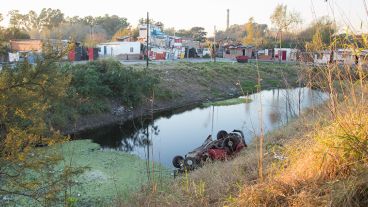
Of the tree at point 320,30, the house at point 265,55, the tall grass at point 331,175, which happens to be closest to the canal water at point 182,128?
the tree at point 320,30

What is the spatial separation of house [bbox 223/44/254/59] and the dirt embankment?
48.8 feet

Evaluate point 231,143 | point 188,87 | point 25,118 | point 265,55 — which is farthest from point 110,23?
point 25,118

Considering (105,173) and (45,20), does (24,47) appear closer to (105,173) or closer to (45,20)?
(105,173)

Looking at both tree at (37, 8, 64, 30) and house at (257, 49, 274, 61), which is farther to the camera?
tree at (37, 8, 64, 30)

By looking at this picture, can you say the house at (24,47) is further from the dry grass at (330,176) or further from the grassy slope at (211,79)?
the grassy slope at (211,79)

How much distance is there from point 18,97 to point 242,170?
304 cm

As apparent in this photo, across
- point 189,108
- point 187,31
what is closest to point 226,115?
point 189,108

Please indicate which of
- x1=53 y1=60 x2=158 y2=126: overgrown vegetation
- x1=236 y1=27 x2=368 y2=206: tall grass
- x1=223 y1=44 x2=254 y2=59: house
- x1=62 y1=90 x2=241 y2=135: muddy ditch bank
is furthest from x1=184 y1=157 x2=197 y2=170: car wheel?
x1=223 y1=44 x2=254 y2=59: house

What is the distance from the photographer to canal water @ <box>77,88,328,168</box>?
12031mm

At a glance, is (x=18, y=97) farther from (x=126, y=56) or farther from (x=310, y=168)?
(x=126, y=56)

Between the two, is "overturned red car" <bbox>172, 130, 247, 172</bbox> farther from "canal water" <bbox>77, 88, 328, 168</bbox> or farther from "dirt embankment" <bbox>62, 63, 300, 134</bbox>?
"dirt embankment" <bbox>62, 63, 300, 134</bbox>

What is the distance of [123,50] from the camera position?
40.1 meters

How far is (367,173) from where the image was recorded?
8.89 ft

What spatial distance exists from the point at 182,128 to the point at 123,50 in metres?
26.3
